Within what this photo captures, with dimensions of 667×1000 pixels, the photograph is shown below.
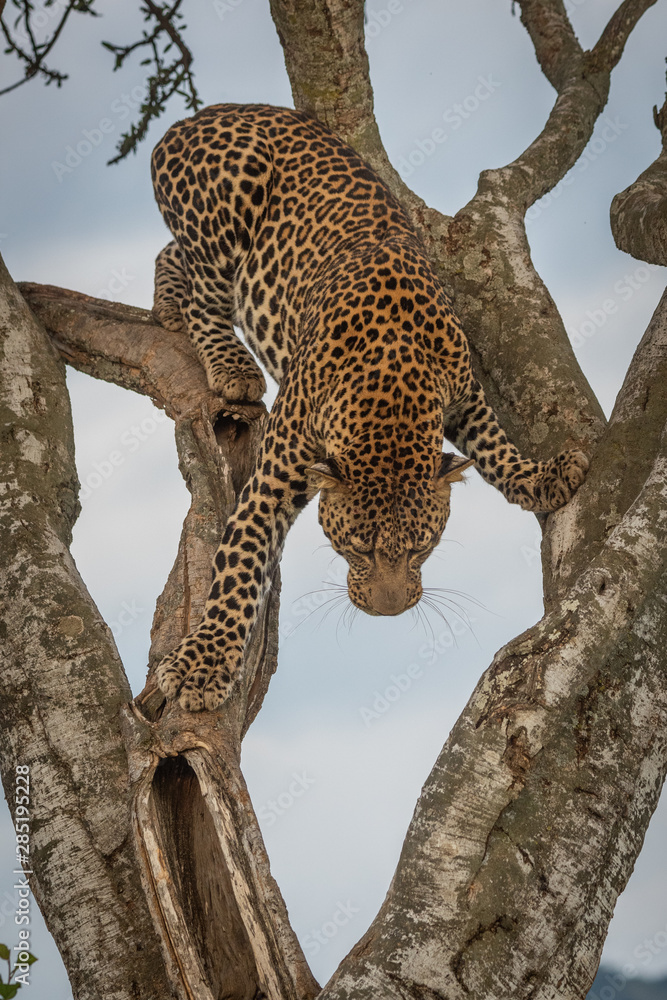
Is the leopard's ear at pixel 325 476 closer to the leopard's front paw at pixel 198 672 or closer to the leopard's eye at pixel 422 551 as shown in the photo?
the leopard's eye at pixel 422 551

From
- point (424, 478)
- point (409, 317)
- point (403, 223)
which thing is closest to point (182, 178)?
point (403, 223)

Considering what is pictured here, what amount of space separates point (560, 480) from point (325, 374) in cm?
162

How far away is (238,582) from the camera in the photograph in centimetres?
616

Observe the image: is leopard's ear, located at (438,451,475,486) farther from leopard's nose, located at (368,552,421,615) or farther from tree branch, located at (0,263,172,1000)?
tree branch, located at (0,263,172,1000)

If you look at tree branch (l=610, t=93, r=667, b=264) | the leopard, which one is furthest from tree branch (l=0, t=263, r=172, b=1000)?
tree branch (l=610, t=93, r=667, b=264)

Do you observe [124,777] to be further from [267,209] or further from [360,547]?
[267,209]

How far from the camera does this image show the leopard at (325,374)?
6004 millimetres

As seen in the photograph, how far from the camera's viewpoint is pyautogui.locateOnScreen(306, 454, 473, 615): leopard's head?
5.95m

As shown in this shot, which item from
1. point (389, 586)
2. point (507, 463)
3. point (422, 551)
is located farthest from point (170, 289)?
point (389, 586)

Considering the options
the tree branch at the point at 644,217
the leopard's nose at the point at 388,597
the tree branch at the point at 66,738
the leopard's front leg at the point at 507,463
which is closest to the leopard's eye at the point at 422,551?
the leopard's nose at the point at 388,597

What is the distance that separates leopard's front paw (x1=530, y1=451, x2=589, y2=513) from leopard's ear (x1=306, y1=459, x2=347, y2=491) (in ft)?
4.04

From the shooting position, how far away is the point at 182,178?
8258mm

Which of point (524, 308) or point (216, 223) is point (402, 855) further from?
point (216, 223)

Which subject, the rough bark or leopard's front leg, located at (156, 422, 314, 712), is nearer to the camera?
the rough bark
